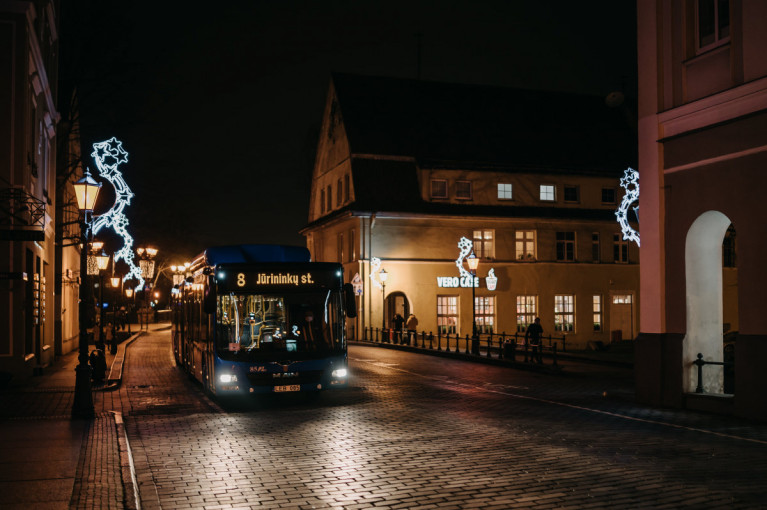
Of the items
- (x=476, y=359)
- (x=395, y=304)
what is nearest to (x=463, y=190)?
(x=395, y=304)

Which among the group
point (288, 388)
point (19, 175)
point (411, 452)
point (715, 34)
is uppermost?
point (715, 34)

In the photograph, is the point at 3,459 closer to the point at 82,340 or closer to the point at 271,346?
the point at 82,340

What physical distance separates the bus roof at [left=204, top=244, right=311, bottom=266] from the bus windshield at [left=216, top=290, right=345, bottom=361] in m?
1.69

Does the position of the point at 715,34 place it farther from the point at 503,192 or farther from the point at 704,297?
the point at 503,192

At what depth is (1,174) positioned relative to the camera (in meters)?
20.3

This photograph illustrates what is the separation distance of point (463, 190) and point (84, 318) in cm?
3537

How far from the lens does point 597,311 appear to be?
163ft

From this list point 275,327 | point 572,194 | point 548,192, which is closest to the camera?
point 275,327

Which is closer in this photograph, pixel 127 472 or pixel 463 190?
pixel 127 472

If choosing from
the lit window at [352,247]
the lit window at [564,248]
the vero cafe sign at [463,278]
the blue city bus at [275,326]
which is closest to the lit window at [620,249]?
the lit window at [564,248]

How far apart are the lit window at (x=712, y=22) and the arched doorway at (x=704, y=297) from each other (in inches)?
134

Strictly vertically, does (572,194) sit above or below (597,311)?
above

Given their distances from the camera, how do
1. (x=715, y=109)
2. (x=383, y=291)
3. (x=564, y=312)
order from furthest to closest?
1. (x=564, y=312)
2. (x=383, y=291)
3. (x=715, y=109)

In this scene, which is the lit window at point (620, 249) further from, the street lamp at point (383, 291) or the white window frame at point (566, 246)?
the street lamp at point (383, 291)
